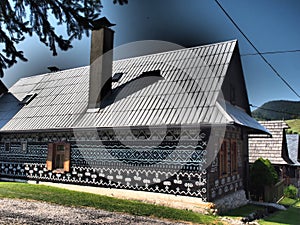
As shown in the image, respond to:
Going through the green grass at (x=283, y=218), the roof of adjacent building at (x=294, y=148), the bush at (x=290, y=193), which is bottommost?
the bush at (x=290, y=193)

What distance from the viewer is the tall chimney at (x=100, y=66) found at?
12820 millimetres

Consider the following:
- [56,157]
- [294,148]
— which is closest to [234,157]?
[56,157]

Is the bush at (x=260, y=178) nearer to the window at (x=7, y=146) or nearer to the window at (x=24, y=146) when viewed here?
the window at (x=24, y=146)

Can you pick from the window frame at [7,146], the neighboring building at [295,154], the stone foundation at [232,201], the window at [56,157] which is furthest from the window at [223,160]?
the neighboring building at [295,154]

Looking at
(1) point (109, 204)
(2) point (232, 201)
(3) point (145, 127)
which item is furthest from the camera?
(2) point (232, 201)

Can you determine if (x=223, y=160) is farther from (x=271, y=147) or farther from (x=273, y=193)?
(x=271, y=147)

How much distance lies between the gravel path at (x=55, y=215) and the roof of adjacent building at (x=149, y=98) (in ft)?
10.9

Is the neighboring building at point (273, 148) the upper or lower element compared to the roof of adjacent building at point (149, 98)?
lower

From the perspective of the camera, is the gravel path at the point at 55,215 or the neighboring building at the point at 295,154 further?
the neighboring building at the point at 295,154

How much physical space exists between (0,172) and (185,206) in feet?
31.0

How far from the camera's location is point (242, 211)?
1059 cm

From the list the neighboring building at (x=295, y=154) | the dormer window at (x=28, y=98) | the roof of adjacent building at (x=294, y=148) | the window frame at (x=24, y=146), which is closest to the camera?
the window frame at (x=24, y=146)

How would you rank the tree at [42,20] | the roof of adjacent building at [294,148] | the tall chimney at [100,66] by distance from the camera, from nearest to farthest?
the tree at [42,20]
the tall chimney at [100,66]
the roof of adjacent building at [294,148]

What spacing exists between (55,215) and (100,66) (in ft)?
22.9
